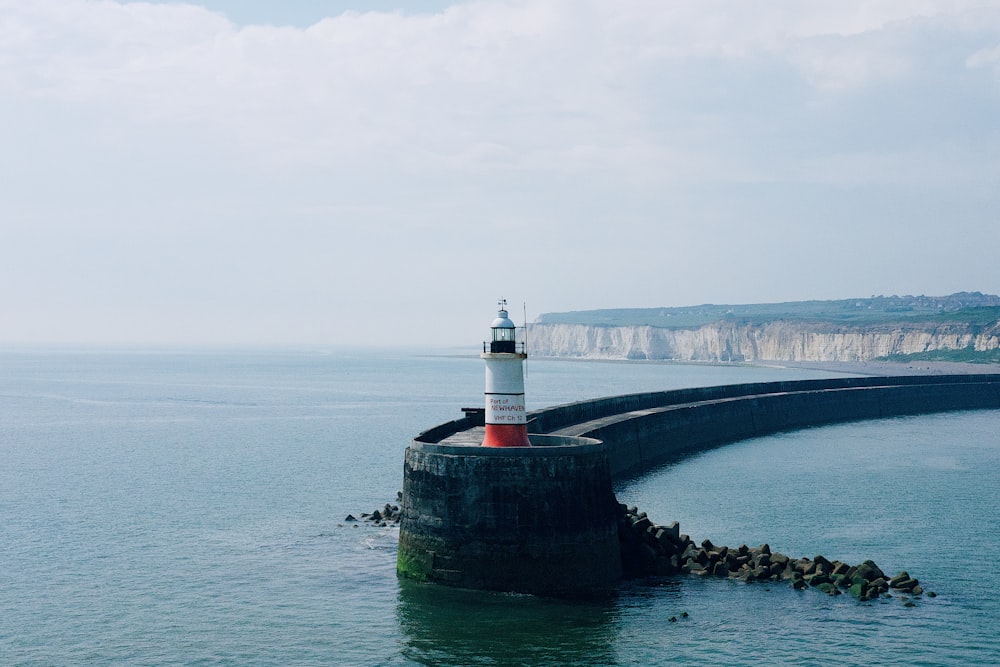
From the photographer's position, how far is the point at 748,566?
2227cm

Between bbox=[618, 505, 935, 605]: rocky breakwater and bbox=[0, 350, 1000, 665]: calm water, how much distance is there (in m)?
0.52

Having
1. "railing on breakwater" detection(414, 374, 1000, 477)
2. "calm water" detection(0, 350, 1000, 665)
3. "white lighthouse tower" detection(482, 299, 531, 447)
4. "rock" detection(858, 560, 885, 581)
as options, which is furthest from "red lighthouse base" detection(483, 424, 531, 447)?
"rock" detection(858, 560, 885, 581)

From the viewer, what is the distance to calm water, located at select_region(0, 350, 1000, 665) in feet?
60.0

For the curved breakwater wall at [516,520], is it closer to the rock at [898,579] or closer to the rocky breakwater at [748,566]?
the rocky breakwater at [748,566]

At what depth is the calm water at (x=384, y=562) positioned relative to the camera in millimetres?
18297

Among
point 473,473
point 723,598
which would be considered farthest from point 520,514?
point 723,598

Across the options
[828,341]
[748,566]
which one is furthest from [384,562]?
[828,341]

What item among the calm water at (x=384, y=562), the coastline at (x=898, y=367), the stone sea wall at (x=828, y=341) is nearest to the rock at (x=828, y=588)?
the calm water at (x=384, y=562)

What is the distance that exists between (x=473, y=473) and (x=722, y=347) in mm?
181064

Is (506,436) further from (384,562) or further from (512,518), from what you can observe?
(384,562)

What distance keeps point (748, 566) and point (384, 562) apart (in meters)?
8.23

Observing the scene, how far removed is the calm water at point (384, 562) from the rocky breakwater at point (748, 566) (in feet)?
1.70

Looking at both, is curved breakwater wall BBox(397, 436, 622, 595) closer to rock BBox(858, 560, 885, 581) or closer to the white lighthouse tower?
the white lighthouse tower

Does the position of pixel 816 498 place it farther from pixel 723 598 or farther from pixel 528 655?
pixel 528 655
